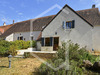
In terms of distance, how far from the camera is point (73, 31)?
1027cm

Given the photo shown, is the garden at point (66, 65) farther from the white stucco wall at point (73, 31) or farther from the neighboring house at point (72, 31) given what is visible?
the neighboring house at point (72, 31)

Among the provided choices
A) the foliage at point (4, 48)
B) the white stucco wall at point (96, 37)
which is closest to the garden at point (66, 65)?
the foliage at point (4, 48)

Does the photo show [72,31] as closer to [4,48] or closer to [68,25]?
[68,25]

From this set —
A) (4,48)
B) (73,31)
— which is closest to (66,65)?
(73,31)

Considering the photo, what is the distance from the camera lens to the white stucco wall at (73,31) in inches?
377

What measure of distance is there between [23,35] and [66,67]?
17.0 metres

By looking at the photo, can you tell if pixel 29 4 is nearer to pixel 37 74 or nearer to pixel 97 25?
pixel 37 74

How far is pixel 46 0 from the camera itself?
9.62 m

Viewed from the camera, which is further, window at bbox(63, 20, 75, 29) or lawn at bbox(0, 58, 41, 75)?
window at bbox(63, 20, 75, 29)

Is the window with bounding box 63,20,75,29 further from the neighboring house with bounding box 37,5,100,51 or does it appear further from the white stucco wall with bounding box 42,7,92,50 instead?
the white stucco wall with bounding box 42,7,92,50

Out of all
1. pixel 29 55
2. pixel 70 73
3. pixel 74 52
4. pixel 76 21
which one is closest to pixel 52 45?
pixel 29 55

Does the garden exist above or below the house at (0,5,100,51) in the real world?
below

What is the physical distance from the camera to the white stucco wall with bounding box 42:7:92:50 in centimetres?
959

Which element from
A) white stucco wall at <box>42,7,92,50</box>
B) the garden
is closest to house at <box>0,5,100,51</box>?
white stucco wall at <box>42,7,92,50</box>
